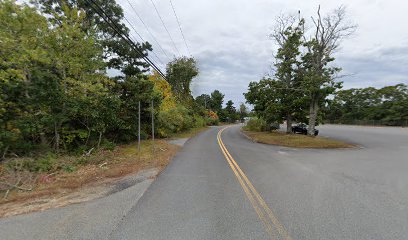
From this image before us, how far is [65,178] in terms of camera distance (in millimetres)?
7336

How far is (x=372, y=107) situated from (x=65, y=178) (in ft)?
226

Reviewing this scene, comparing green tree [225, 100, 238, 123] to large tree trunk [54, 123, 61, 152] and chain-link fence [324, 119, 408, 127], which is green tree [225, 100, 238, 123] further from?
large tree trunk [54, 123, 61, 152]

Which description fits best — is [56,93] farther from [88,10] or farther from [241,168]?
[88,10]

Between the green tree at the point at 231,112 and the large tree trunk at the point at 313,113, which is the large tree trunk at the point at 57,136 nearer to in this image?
the large tree trunk at the point at 313,113

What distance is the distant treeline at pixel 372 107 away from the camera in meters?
48.5

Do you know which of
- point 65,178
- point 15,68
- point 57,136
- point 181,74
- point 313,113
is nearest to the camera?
point 65,178

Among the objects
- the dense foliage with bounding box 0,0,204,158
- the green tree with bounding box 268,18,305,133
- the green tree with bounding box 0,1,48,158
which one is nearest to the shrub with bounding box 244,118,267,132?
the green tree with bounding box 268,18,305,133

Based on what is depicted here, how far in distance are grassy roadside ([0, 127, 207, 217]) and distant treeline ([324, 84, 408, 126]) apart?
43032mm

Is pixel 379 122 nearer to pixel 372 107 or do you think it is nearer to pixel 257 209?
pixel 372 107

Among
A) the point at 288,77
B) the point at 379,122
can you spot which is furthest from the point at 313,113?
the point at 379,122

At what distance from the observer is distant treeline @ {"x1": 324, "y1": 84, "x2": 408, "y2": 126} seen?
159ft

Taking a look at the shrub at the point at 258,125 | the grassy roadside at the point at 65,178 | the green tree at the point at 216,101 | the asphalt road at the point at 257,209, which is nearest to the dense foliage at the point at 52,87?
the grassy roadside at the point at 65,178

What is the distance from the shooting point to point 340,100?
219 ft

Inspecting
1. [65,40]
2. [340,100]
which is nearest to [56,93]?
[65,40]
